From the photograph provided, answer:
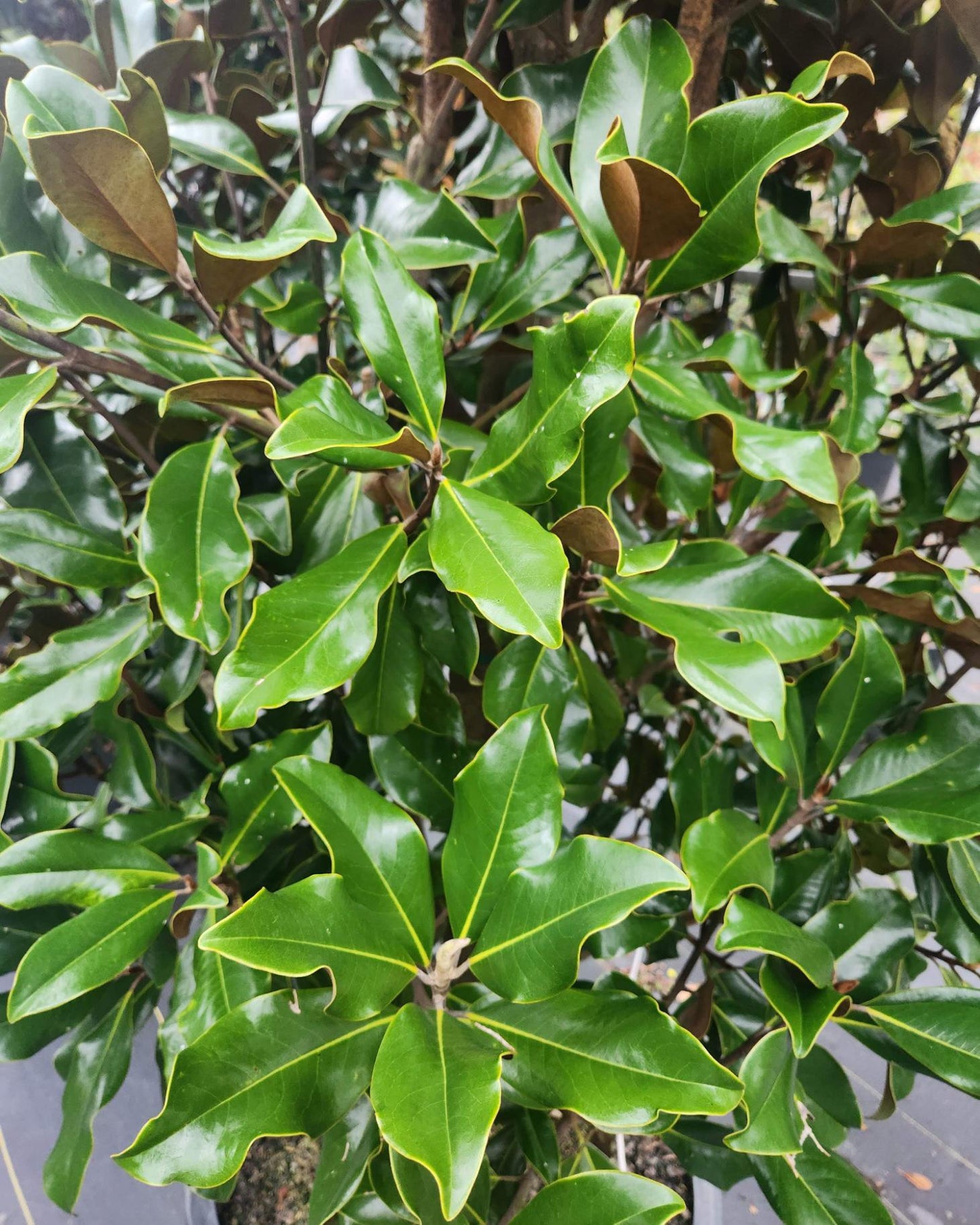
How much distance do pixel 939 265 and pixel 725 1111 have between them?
0.72 m

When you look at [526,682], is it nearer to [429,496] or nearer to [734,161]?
[429,496]

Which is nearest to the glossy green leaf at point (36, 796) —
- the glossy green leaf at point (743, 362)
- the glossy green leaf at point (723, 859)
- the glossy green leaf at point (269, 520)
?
the glossy green leaf at point (269, 520)

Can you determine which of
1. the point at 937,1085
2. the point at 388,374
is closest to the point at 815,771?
the point at 388,374

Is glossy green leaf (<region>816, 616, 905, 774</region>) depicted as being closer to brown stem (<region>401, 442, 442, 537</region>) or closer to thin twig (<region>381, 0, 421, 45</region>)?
brown stem (<region>401, 442, 442, 537</region>)

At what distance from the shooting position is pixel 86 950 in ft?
1.64

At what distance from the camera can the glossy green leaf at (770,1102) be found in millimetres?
432

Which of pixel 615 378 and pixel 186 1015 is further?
pixel 186 1015

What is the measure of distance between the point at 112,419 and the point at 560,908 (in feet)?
1.42

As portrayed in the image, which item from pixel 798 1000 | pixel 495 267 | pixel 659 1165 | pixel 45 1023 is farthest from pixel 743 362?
pixel 659 1165

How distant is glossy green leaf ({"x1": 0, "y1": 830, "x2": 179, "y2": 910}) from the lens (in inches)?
19.9

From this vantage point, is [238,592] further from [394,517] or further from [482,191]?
[482,191]

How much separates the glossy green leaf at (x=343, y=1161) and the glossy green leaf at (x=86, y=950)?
170 millimetres

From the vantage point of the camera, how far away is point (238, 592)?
21.6 inches

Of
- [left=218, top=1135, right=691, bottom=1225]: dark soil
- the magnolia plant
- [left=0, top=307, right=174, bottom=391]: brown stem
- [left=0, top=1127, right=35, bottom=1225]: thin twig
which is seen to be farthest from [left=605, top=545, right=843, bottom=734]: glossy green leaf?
[left=0, top=1127, right=35, bottom=1225]: thin twig
